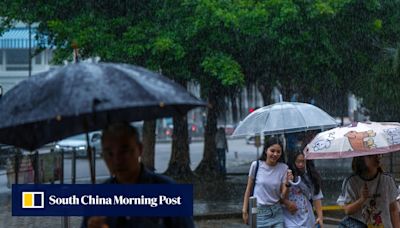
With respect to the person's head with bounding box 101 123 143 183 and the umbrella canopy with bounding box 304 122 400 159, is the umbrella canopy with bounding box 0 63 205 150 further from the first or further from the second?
the umbrella canopy with bounding box 304 122 400 159

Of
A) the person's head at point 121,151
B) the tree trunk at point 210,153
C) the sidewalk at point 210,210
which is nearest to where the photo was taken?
the person's head at point 121,151

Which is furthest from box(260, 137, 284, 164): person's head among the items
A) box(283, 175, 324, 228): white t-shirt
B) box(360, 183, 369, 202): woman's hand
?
box(360, 183, 369, 202): woman's hand

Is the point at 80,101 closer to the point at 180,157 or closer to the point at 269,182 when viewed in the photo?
the point at 269,182

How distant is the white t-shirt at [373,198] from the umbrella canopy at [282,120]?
2242 mm

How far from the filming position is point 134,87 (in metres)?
4.03

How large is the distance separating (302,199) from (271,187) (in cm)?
39

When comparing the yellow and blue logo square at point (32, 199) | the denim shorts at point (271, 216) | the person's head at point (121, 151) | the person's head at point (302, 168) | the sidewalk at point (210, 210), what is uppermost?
the person's head at point (121, 151)

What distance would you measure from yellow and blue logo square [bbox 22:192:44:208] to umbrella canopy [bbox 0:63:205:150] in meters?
3.14

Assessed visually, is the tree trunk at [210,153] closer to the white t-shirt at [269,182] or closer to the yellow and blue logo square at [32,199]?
the white t-shirt at [269,182]

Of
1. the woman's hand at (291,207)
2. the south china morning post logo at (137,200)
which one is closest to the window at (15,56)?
the woman's hand at (291,207)

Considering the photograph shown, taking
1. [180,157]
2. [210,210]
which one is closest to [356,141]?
[210,210]

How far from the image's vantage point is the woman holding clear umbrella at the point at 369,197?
7582 millimetres

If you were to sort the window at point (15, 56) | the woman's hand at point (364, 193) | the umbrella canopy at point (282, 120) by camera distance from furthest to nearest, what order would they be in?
1. the window at point (15, 56)
2. the umbrella canopy at point (282, 120)
3. the woman's hand at point (364, 193)

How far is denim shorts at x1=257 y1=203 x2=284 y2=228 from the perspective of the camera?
28.2 feet
